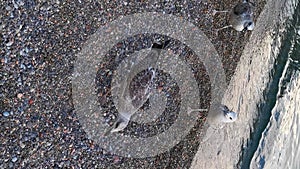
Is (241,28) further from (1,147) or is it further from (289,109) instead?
(1,147)

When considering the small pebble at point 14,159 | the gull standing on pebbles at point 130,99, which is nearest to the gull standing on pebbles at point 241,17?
the gull standing on pebbles at point 130,99

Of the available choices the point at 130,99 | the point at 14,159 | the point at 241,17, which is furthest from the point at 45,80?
the point at 241,17

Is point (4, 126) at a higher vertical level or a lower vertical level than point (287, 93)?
higher

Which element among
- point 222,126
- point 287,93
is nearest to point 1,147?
point 222,126

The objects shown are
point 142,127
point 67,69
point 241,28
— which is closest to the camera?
point 67,69

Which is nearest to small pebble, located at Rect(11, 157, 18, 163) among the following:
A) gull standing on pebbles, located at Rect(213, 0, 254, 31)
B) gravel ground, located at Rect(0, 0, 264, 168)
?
gravel ground, located at Rect(0, 0, 264, 168)

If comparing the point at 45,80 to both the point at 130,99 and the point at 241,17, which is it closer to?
the point at 130,99
